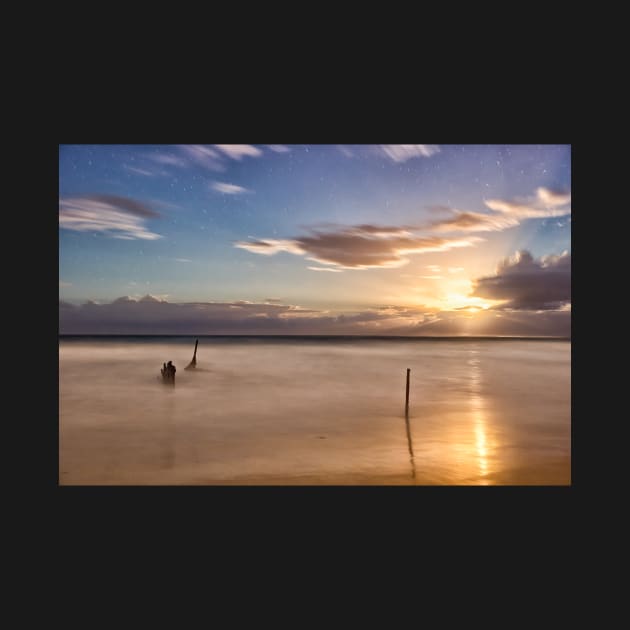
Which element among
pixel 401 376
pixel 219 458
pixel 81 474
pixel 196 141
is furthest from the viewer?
pixel 401 376

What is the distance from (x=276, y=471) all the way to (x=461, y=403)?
1076 cm

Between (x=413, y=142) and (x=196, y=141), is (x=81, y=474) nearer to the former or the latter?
(x=196, y=141)

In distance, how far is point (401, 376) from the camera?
1117 inches

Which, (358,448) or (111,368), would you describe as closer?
(358,448)

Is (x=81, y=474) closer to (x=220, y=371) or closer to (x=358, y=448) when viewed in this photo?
(x=358, y=448)

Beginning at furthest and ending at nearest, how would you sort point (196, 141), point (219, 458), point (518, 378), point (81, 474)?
point (518, 378)
point (219, 458)
point (81, 474)
point (196, 141)

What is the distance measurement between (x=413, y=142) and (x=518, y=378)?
23.7m

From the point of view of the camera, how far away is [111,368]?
98.5 feet

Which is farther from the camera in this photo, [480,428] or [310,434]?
[480,428]

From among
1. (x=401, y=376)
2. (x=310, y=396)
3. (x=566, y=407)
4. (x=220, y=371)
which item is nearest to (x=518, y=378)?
(x=401, y=376)

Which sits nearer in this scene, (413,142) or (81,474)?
(413,142)

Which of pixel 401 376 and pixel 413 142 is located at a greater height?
pixel 413 142

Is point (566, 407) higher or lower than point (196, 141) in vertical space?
lower

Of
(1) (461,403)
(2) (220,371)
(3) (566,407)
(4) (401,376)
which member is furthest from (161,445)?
(4) (401,376)
